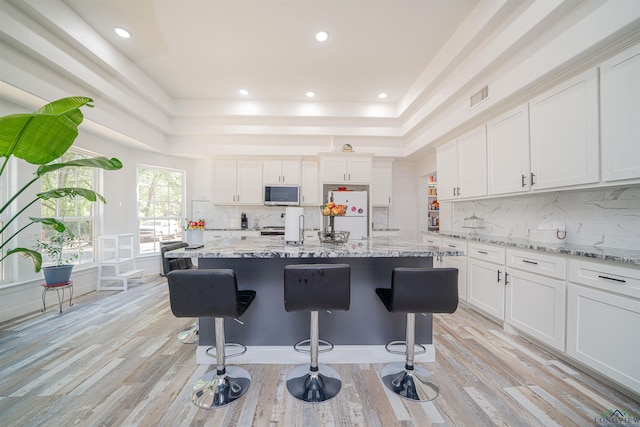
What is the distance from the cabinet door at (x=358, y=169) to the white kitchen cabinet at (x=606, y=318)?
3.29m

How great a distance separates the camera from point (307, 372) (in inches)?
72.5

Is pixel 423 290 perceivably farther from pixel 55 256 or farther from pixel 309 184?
pixel 55 256

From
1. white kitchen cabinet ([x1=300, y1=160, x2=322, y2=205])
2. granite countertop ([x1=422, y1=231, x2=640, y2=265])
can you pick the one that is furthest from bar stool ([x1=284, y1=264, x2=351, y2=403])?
white kitchen cabinet ([x1=300, y1=160, x2=322, y2=205])

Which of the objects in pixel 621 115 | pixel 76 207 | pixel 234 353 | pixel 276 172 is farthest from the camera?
pixel 276 172

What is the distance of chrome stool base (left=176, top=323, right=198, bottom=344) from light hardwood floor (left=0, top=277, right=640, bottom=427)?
7 centimetres

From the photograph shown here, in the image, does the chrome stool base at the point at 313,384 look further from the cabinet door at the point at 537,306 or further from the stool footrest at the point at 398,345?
Answer: the cabinet door at the point at 537,306

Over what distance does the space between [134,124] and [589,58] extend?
5408 mm

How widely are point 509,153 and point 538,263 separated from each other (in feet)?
4.04

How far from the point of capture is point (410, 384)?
5.46 feet

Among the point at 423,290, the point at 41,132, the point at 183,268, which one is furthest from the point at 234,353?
the point at 41,132

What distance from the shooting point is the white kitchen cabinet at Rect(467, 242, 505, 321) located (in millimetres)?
2559

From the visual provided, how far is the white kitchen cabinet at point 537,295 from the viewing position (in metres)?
1.97

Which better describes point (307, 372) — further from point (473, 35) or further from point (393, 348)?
point (473, 35)

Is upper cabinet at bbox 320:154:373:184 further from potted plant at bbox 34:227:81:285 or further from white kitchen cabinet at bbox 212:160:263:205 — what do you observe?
potted plant at bbox 34:227:81:285
